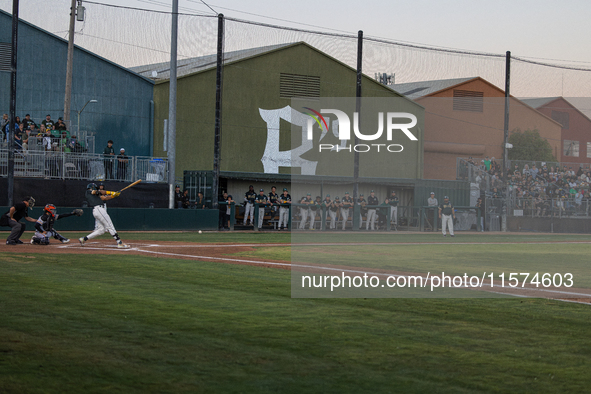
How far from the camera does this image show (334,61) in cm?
4350

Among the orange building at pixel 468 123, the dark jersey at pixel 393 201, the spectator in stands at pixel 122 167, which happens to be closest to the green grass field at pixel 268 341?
the spectator in stands at pixel 122 167

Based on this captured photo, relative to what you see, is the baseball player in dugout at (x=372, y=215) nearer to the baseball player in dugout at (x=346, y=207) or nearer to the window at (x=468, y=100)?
the baseball player in dugout at (x=346, y=207)

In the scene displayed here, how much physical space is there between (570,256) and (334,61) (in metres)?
26.7

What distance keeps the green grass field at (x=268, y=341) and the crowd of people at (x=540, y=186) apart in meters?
31.6

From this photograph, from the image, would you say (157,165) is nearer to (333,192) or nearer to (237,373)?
(333,192)

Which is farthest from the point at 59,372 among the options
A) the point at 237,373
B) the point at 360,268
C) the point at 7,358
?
the point at 360,268

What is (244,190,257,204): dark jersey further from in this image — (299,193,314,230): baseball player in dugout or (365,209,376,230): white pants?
(365,209,376,230): white pants

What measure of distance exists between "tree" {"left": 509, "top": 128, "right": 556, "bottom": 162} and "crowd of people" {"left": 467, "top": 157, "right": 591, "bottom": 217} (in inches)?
548

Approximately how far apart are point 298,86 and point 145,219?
17553mm

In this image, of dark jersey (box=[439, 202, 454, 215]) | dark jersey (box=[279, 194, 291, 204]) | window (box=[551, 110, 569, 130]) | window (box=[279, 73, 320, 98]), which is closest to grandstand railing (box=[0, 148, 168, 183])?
dark jersey (box=[279, 194, 291, 204])

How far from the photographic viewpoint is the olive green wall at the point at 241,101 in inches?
1545

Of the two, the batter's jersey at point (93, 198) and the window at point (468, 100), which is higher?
the window at point (468, 100)

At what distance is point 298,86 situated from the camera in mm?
42750

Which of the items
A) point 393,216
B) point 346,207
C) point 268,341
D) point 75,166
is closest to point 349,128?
point 393,216
